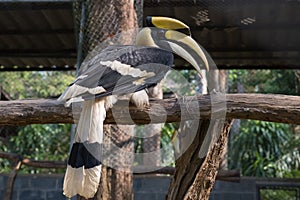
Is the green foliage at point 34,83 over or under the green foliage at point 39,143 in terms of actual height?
over

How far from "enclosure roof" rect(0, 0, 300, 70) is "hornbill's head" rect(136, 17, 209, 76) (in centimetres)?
79

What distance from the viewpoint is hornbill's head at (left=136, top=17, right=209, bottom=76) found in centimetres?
255

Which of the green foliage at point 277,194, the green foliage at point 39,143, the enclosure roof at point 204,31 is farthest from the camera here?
the green foliage at point 39,143

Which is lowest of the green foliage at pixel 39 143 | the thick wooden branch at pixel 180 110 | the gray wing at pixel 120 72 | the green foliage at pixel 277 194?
the green foliage at pixel 277 194

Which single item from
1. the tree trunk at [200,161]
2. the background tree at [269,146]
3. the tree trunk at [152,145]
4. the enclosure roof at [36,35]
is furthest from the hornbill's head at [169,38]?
the background tree at [269,146]

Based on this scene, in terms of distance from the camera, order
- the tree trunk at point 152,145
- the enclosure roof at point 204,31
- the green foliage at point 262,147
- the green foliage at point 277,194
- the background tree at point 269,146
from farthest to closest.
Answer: the green foliage at point 262,147 → the background tree at point 269,146 → the tree trunk at point 152,145 → the green foliage at point 277,194 → the enclosure roof at point 204,31

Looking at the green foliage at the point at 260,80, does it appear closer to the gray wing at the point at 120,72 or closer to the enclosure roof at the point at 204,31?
the enclosure roof at the point at 204,31

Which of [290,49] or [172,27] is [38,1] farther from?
[290,49]

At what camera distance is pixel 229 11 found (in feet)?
11.6

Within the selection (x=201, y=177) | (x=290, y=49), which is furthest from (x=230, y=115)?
(x=290, y=49)

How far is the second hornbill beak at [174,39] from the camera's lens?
254cm

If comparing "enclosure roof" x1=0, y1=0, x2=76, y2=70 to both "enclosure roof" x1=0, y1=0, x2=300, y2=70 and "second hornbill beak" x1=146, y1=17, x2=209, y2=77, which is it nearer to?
"enclosure roof" x1=0, y1=0, x2=300, y2=70

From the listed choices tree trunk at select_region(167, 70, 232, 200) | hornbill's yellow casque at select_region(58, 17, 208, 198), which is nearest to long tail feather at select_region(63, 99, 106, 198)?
hornbill's yellow casque at select_region(58, 17, 208, 198)

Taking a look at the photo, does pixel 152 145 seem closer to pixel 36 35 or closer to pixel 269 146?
pixel 36 35
